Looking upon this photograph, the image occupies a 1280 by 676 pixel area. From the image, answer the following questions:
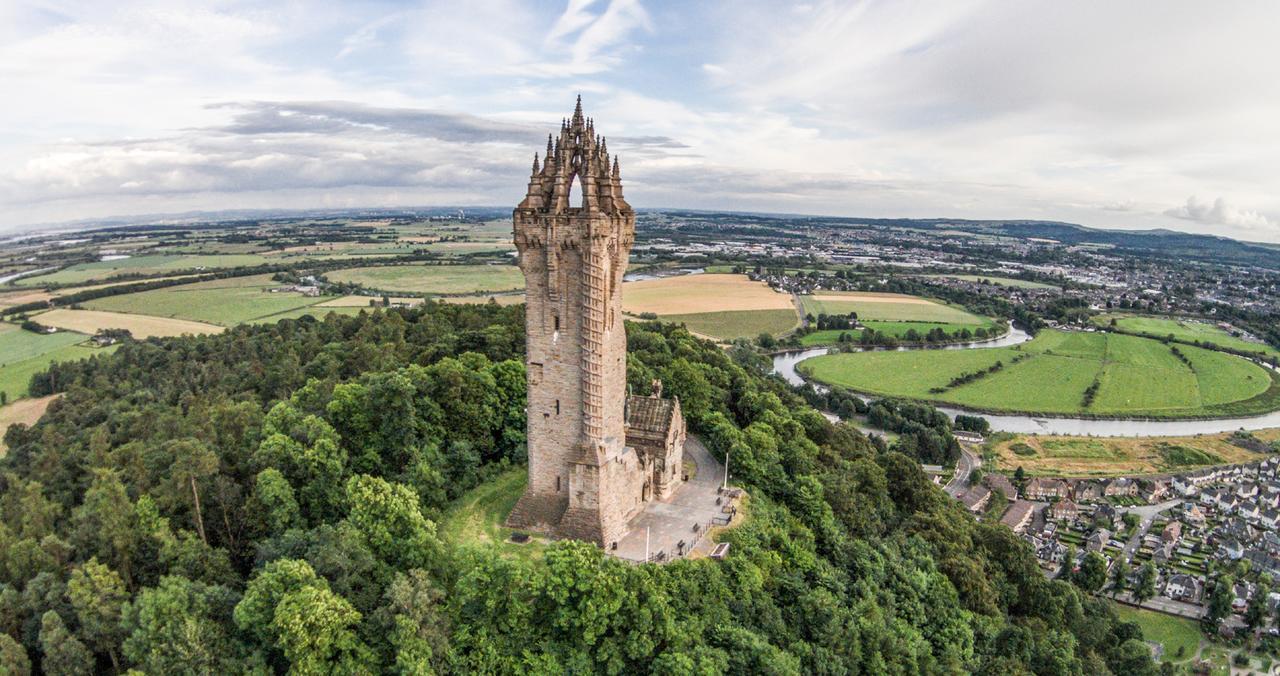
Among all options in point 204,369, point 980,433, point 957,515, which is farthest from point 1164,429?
point 204,369

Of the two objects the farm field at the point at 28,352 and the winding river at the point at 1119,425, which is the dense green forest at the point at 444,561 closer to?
the farm field at the point at 28,352

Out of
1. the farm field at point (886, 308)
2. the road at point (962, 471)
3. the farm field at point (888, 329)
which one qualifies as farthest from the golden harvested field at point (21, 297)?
the farm field at point (886, 308)

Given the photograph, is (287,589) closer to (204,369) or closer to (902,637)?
(902,637)

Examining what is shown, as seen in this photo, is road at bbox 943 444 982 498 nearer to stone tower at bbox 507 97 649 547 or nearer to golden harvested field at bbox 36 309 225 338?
stone tower at bbox 507 97 649 547

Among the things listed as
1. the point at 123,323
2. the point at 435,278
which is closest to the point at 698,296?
the point at 435,278

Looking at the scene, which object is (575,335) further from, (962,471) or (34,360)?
(34,360)
